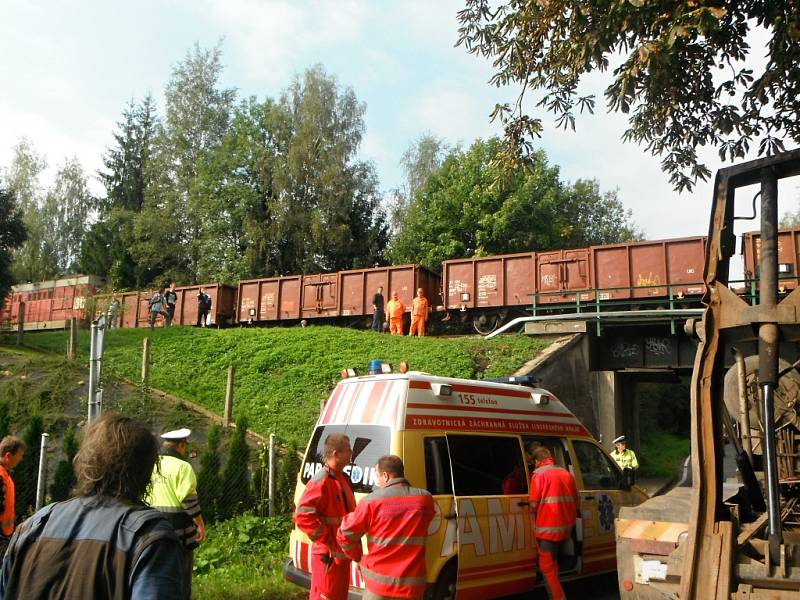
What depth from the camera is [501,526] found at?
6.45 metres

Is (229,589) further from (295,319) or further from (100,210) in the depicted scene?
(100,210)

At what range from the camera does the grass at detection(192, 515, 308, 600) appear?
6906mm

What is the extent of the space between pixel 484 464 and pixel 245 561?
3318mm

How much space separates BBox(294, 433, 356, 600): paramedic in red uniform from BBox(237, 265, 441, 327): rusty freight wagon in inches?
838

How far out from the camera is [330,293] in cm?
2853

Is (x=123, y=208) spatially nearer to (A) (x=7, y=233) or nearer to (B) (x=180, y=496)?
(A) (x=7, y=233)

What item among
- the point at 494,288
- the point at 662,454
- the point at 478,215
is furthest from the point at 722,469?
the point at 478,215

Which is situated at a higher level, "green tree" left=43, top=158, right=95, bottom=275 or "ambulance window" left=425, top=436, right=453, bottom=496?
"green tree" left=43, top=158, right=95, bottom=275

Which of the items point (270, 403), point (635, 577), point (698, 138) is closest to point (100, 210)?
point (270, 403)

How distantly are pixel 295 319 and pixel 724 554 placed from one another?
26622 mm

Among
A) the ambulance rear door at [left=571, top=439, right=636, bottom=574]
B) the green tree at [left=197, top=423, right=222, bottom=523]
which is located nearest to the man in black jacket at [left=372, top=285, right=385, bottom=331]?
the green tree at [left=197, top=423, right=222, bottom=523]

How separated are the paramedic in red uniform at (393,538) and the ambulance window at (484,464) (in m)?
1.59

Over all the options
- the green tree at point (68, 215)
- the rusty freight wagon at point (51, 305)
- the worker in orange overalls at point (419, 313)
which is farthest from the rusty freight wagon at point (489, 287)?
the green tree at point (68, 215)

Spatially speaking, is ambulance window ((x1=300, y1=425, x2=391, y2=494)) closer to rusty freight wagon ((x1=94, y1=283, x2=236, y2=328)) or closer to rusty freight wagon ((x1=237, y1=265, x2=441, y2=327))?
rusty freight wagon ((x1=237, y1=265, x2=441, y2=327))
